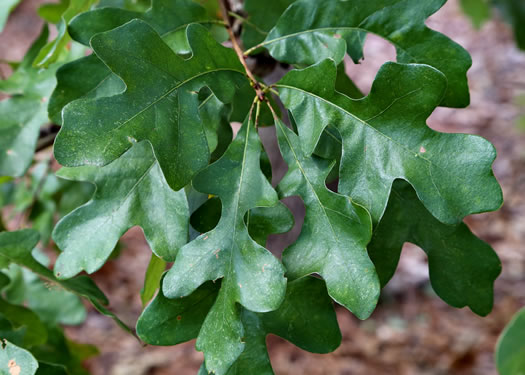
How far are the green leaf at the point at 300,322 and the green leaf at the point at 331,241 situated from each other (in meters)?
0.09

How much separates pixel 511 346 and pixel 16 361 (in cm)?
97

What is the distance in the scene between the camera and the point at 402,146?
0.75 meters

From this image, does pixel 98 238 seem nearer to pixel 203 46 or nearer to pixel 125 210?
pixel 125 210

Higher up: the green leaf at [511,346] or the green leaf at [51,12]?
the green leaf at [51,12]

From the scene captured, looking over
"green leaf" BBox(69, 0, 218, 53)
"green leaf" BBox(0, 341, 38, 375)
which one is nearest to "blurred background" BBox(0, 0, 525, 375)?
"green leaf" BBox(69, 0, 218, 53)

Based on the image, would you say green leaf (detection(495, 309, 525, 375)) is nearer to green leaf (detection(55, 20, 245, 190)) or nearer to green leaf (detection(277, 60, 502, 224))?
green leaf (detection(277, 60, 502, 224))

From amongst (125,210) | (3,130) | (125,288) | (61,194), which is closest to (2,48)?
(125,288)

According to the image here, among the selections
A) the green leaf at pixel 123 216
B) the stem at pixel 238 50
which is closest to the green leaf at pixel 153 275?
the green leaf at pixel 123 216

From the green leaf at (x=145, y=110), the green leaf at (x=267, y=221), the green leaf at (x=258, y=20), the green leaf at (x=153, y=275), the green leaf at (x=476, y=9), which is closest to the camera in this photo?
the green leaf at (x=145, y=110)

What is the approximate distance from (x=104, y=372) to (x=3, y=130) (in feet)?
6.81

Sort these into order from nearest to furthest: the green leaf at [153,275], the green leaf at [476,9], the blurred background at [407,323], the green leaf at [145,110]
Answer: the green leaf at [145,110], the green leaf at [153,275], the green leaf at [476,9], the blurred background at [407,323]

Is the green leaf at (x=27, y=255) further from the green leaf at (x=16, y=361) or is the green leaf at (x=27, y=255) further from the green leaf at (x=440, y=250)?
the green leaf at (x=440, y=250)

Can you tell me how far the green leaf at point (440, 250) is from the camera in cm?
87

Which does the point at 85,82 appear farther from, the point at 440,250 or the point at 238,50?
the point at 440,250
